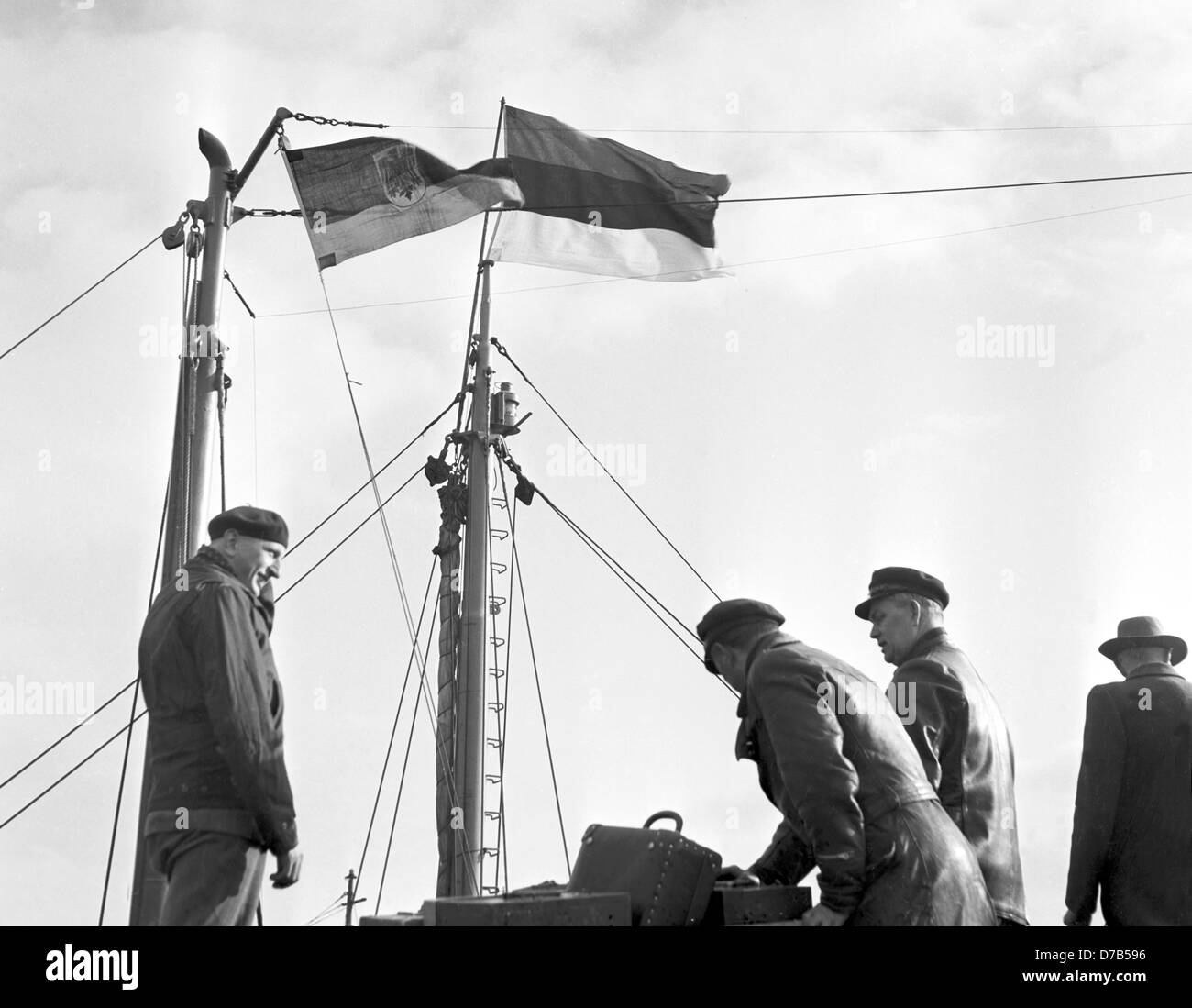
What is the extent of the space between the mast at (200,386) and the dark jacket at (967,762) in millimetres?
5892

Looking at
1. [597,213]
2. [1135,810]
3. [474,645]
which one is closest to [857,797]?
[1135,810]

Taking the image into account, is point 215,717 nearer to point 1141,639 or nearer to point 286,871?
point 286,871

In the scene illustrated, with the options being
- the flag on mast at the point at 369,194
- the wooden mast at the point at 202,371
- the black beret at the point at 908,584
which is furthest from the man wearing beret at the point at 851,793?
the flag on mast at the point at 369,194

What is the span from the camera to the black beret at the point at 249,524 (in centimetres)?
564

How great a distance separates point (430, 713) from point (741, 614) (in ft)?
43.9

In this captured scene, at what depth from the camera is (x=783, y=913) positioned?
5.32 metres

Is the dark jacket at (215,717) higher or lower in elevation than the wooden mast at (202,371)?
lower

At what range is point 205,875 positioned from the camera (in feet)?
16.4

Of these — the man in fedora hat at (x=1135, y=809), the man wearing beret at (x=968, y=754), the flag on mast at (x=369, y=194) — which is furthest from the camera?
the flag on mast at (x=369, y=194)

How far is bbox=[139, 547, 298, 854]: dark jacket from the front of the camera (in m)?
5.05

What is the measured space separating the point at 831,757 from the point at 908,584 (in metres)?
2.16

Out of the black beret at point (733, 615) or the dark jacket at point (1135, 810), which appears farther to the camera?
the dark jacket at point (1135, 810)

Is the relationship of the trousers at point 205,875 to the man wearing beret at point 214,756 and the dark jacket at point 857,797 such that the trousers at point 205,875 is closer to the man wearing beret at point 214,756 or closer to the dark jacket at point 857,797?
the man wearing beret at point 214,756

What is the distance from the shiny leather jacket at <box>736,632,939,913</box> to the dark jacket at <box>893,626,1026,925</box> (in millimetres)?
1063
